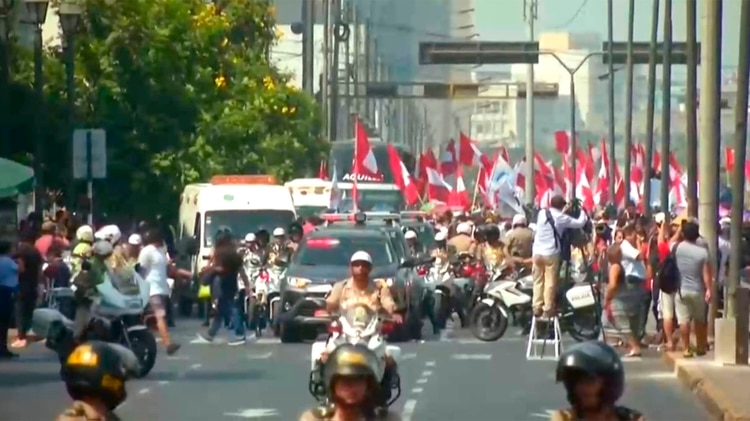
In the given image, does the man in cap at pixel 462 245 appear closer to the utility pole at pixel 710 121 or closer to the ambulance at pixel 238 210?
the ambulance at pixel 238 210

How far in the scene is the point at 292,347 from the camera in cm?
2945

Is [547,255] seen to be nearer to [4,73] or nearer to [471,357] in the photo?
[471,357]

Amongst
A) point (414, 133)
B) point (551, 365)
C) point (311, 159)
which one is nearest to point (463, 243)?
point (551, 365)

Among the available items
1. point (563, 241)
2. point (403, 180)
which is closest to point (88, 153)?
point (563, 241)

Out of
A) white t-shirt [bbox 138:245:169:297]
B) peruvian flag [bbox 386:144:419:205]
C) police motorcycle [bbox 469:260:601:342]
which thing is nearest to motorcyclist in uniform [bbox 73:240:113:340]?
white t-shirt [bbox 138:245:169:297]

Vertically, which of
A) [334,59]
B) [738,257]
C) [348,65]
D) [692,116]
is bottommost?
[738,257]

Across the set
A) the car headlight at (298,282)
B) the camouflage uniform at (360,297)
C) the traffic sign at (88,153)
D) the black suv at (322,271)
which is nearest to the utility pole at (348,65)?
the traffic sign at (88,153)

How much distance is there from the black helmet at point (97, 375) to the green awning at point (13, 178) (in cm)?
2291

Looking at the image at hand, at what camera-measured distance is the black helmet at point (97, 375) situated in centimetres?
759

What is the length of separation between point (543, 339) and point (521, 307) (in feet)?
12.8

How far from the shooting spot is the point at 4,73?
117 ft

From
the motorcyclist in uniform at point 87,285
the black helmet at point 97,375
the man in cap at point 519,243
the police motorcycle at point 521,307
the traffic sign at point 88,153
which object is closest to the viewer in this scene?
the black helmet at point 97,375

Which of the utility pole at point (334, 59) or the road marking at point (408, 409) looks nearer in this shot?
the road marking at point (408, 409)

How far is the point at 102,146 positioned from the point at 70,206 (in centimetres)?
489
